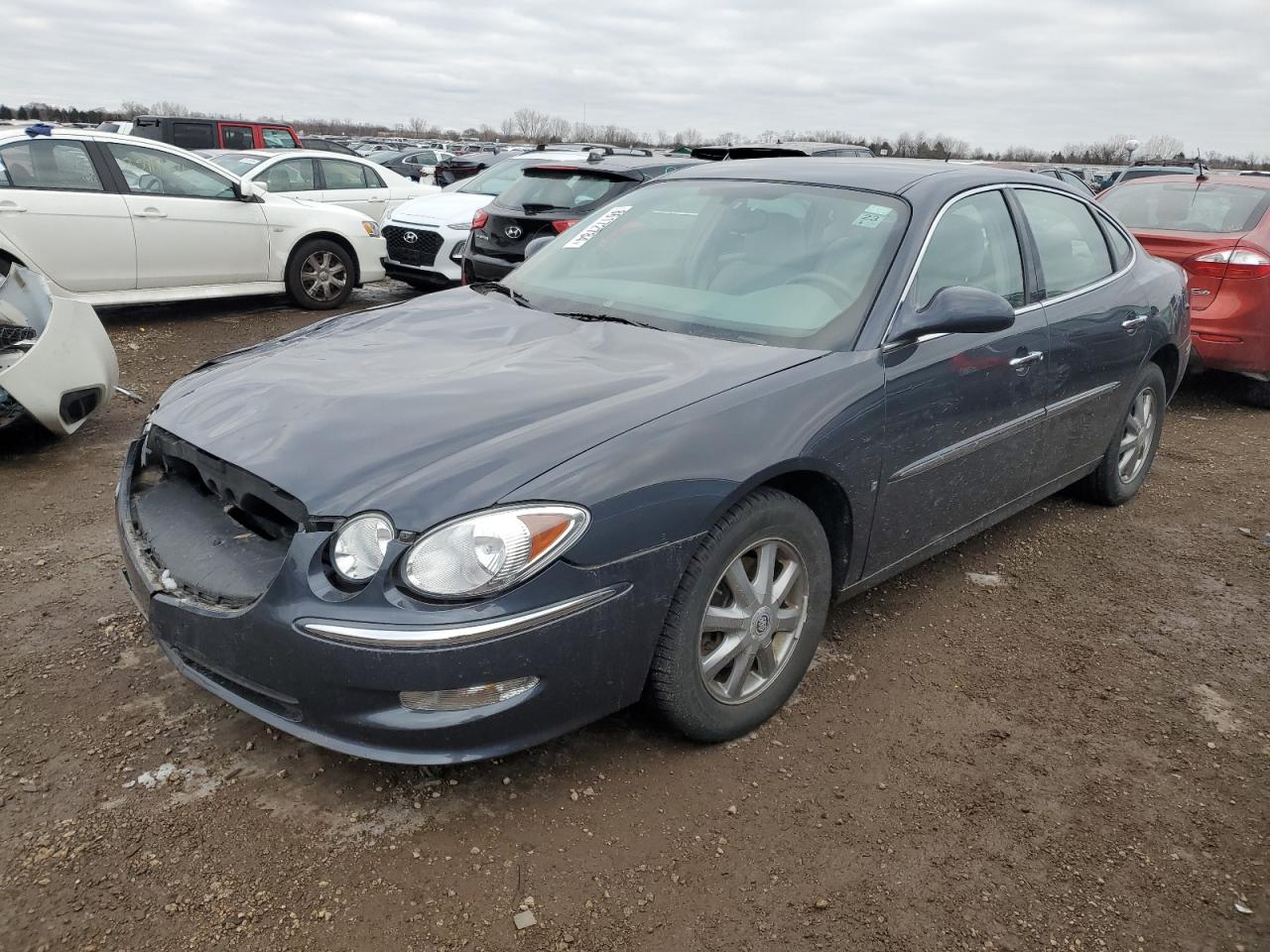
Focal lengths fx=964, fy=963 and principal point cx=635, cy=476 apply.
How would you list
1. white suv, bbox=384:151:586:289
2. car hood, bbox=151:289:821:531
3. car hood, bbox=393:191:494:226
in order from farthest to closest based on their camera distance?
car hood, bbox=393:191:494:226, white suv, bbox=384:151:586:289, car hood, bbox=151:289:821:531

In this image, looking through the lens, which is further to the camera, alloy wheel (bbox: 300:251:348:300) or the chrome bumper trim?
alloy wheel (bbox: 300:251:348:300)

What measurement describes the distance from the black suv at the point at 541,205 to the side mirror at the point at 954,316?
214 inches

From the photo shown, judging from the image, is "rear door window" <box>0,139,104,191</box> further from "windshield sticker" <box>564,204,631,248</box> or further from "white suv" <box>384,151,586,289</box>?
"windshield sticker" <box>564,204,631,248</box>

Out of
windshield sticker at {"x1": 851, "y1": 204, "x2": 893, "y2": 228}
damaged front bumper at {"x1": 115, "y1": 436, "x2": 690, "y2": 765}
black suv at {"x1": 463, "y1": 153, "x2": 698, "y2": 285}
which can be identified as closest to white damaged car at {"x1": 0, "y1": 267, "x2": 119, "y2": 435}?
damaged front bumper at {"x1": 115, "y1": 436, "x2": 690, "y2": 765}

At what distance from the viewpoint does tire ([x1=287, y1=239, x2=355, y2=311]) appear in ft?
29.8

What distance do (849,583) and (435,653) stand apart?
4.87 ft

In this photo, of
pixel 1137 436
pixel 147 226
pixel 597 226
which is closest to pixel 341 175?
pixel 147 226

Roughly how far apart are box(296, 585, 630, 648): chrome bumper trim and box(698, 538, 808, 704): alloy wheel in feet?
1.92

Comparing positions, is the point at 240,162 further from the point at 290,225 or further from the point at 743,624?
the point at 743,624

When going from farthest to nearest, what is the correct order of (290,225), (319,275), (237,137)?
1. (237,137)
2. (319,275)
3. (290,225)

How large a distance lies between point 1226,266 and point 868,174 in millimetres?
4267

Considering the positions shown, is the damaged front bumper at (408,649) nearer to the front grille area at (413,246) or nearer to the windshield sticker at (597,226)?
the windshield sticker at (597,226)

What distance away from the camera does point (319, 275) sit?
931 centimetres

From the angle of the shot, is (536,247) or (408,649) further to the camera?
(536,247)
